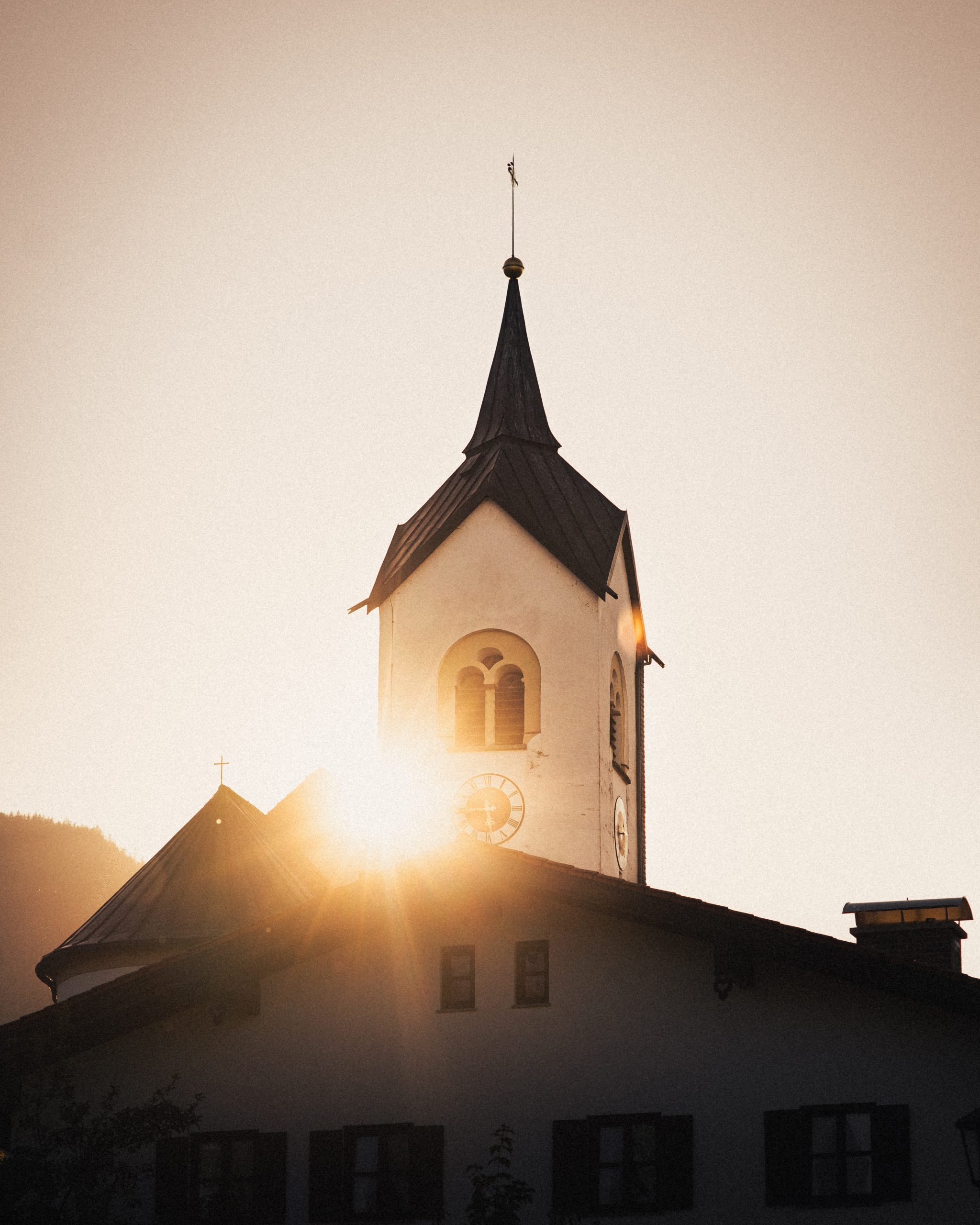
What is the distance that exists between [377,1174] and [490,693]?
48.0 ft

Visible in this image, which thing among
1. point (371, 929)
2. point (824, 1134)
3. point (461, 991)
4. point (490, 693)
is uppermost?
point (490, 693)

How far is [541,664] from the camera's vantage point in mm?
29844

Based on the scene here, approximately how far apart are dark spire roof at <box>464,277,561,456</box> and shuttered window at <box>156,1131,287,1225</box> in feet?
61.2

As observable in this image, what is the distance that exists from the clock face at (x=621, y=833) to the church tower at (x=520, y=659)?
6 centimetres

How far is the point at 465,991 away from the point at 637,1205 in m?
2.55

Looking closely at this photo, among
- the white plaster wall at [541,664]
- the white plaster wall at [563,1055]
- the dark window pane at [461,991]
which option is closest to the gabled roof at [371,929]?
the white plaster wall at [563,1055]

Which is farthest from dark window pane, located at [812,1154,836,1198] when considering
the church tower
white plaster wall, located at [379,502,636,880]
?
the church tower

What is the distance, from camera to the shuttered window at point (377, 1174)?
51.6 feet

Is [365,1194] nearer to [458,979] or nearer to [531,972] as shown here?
[458,979]

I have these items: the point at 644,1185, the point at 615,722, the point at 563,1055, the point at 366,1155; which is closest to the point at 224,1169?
the point at 366,1155

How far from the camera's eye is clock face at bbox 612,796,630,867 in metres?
29.9

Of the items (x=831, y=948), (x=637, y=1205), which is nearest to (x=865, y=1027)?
(x=831, y=948)

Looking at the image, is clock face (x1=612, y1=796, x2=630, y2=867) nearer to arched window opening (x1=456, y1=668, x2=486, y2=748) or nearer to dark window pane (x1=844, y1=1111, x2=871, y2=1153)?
arched window opening (x1=456, y1=668, x2=486, y2=748)

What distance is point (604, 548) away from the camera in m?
31.0
